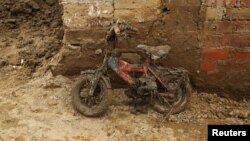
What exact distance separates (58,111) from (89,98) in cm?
34

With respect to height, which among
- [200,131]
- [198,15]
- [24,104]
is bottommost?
[200,131]

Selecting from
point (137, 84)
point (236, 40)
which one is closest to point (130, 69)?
point (137, 84)

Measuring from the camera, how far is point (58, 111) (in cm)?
459

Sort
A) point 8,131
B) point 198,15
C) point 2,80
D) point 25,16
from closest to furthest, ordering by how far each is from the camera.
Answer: point 8,131 < point 198,15 < point 2,80 < point 25,16

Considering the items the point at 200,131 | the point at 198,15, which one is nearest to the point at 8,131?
the point at 200,131

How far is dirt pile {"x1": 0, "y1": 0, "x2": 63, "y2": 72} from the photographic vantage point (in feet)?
18.2

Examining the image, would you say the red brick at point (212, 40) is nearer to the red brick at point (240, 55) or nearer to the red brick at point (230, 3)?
the red brick at point (240, 55)

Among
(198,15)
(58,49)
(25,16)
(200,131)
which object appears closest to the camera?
(200,131)

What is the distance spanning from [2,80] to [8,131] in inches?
44.8

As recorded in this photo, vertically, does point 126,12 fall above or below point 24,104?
above

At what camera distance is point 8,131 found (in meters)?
4.20

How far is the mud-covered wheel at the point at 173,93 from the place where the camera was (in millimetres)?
4688

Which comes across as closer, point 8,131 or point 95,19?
point 8,131

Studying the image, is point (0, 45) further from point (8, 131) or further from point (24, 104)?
point (8, 131)
